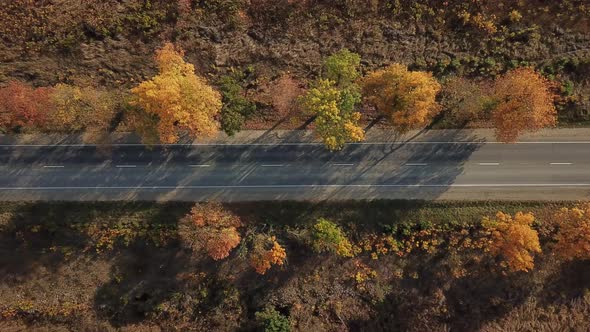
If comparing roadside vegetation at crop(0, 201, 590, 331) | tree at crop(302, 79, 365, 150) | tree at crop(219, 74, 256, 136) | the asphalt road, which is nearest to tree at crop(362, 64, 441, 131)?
tree at crop(302, 79, 365, 150)

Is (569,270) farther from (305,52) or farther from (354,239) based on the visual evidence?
(305,52)

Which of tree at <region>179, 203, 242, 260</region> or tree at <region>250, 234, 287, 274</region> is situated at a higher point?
tree at <region>179, 203, 242, 260</region>

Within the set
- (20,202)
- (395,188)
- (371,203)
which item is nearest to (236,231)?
(371,203)

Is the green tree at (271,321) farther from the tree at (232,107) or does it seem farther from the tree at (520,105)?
the tree at (520,105)

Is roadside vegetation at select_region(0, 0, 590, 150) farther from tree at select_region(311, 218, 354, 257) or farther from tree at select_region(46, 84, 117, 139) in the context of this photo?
tree at select_region(311, 218, 354, 257)

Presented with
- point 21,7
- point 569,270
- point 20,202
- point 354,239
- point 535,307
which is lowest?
point 535,307

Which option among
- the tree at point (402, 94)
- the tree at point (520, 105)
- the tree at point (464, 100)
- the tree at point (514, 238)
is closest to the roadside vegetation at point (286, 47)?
the tree at point (464, 100)

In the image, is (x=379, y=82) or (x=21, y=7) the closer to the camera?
(x=379, y=82)
